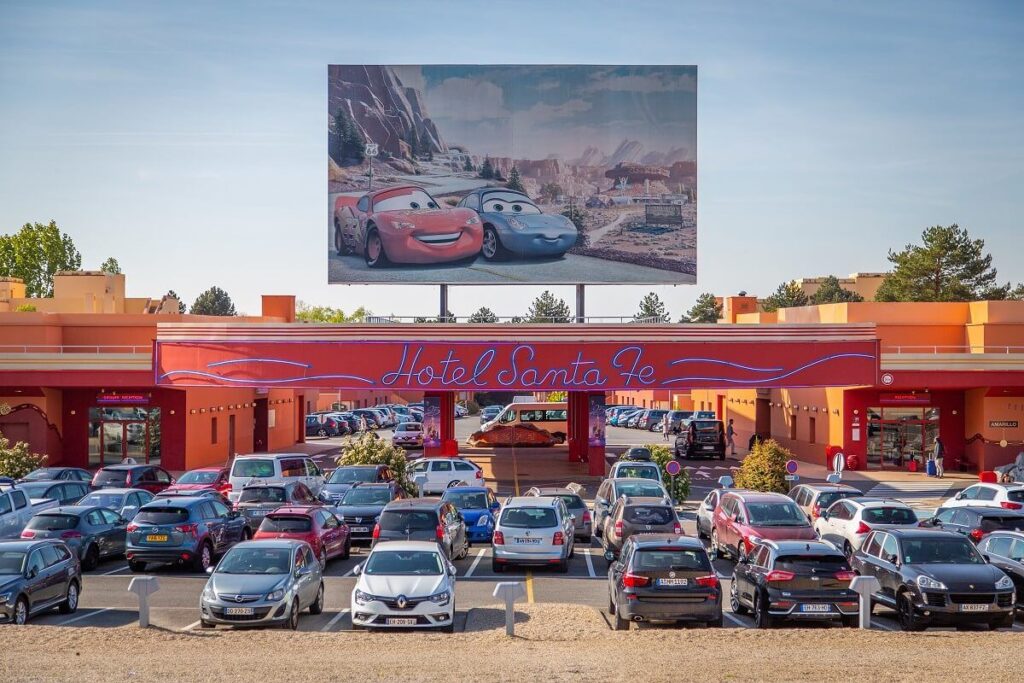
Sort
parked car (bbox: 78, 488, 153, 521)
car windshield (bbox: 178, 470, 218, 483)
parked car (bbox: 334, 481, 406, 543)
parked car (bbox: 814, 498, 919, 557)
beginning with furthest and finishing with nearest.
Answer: car windshield (bbox: 178, 470, 218, 483) < parked car (bbox: 78, 488, 153, 521) < parked car (bbox: 334, 481, 406, 543) < parked car (bbox: 814, 498, 919, 557)

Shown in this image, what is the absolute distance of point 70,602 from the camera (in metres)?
20.6

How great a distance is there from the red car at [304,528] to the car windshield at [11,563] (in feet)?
17.3

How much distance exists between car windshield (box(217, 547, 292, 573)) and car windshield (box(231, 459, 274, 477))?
16833 mm

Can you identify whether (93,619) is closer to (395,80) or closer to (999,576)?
(999,576)

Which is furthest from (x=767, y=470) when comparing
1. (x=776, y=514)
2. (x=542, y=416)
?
(x=542, y=416)

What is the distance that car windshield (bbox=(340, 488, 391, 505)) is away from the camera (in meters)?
29.8

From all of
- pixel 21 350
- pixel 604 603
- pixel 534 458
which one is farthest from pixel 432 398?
pixel 604 603

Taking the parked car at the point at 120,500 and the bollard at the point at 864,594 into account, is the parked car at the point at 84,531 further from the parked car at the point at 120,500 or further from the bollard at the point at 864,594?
the bollard at the point at 864,594

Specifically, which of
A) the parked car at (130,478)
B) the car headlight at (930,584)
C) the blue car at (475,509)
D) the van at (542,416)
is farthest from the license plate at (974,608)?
the van at (542,416)

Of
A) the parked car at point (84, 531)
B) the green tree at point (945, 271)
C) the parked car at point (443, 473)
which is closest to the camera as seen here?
the parked car at point (84, 531)

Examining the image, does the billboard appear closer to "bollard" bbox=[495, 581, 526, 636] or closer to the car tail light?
the car tail light

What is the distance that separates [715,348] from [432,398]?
11.5 metres

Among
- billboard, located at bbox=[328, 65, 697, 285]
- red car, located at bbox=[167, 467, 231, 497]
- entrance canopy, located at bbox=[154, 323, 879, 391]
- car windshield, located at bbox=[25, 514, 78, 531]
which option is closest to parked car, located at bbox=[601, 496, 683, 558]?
car windshield, located at bbox=[25, 514, 78, 531]

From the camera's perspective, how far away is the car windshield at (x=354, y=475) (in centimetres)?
3641
